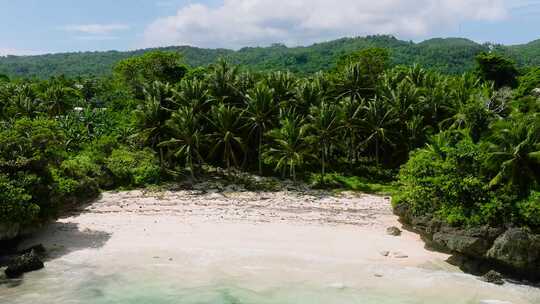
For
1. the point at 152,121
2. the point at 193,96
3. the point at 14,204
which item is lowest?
the point at 14,204

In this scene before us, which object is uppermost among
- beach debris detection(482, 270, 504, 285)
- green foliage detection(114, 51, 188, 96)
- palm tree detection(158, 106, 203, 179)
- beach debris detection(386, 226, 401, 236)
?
green foliage detection(114, 51, 188, 96)

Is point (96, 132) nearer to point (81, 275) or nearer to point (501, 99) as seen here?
point (81, 275)

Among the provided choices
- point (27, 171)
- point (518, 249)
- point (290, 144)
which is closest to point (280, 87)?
point (290, 144)

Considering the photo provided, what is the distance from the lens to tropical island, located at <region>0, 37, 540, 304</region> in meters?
29.1

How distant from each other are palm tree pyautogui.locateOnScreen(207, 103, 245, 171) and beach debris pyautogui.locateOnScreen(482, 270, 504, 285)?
2922cm

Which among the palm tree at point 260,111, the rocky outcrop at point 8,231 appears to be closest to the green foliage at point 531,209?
the rocky outcrop at point 8,231

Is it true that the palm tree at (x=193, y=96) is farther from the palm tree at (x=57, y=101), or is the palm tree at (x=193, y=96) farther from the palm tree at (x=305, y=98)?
the palm tree at (x=57, y=101)

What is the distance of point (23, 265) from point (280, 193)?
24647 mm

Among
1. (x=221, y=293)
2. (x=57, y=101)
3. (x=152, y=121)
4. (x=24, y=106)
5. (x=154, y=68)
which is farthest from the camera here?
(x=154, y=68)

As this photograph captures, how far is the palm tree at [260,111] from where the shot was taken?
2164 inches

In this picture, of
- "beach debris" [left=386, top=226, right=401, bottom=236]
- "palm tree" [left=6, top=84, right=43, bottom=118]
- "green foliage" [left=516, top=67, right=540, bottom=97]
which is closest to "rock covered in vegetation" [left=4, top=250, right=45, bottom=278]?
"beach debris" [left=386, top=226, right=401, bottom=236]

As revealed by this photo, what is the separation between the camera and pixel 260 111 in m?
54.9

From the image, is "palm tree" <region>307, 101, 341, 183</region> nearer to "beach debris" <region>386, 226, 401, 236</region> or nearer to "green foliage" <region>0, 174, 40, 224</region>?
"beach debris" <region>386, 226, 401, 236</region>

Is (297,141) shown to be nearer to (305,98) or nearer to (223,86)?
(305,98)
